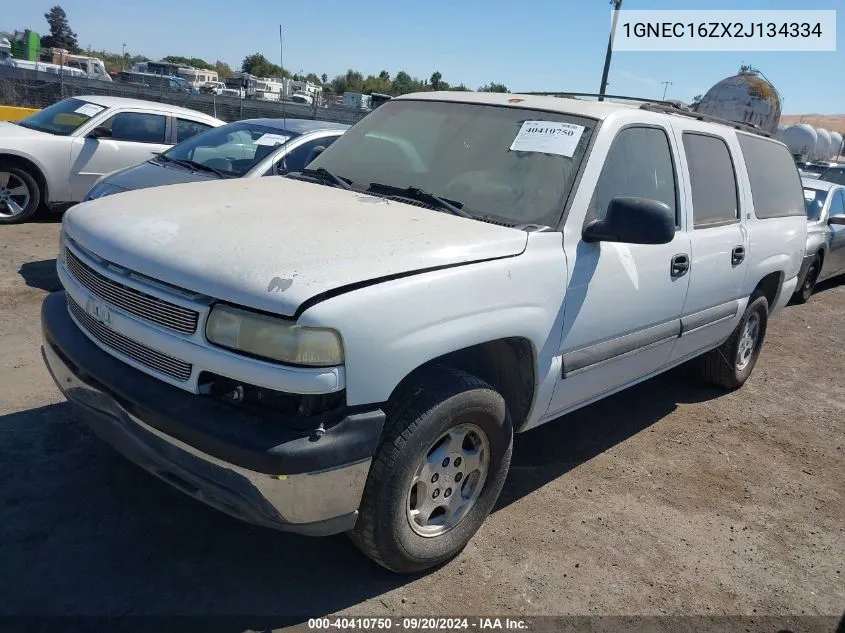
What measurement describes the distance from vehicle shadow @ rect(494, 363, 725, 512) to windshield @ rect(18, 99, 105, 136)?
276 inches

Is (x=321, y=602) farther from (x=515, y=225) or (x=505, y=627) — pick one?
(x=515, y=225)

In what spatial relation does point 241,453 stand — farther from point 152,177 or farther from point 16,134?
point 16,134

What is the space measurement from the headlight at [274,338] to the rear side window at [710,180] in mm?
2632

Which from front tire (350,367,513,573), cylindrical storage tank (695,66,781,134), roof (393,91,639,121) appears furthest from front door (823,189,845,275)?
cylindrical storage tank (695,66,781,134)

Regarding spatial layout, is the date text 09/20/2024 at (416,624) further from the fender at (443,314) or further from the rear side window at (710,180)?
the rear side window at (710,180)

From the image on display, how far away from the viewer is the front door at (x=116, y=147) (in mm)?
8422

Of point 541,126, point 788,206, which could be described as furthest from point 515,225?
point 788,206

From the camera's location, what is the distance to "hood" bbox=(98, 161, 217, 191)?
625cm

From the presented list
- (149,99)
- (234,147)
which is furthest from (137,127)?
(149,99)

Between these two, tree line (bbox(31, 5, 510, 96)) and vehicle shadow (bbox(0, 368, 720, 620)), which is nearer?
vehicle shadow (bbox(0, 368, 720, 620))

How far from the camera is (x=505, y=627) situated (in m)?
2.74

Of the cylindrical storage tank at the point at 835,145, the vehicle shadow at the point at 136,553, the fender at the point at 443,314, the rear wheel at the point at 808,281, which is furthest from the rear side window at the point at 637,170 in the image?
the cylindrical storage tank at the point at 835,145

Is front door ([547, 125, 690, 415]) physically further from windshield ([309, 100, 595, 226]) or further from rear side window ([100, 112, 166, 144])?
rear side window ([100, 112, 166, 144])

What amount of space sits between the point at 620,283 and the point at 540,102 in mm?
1075
